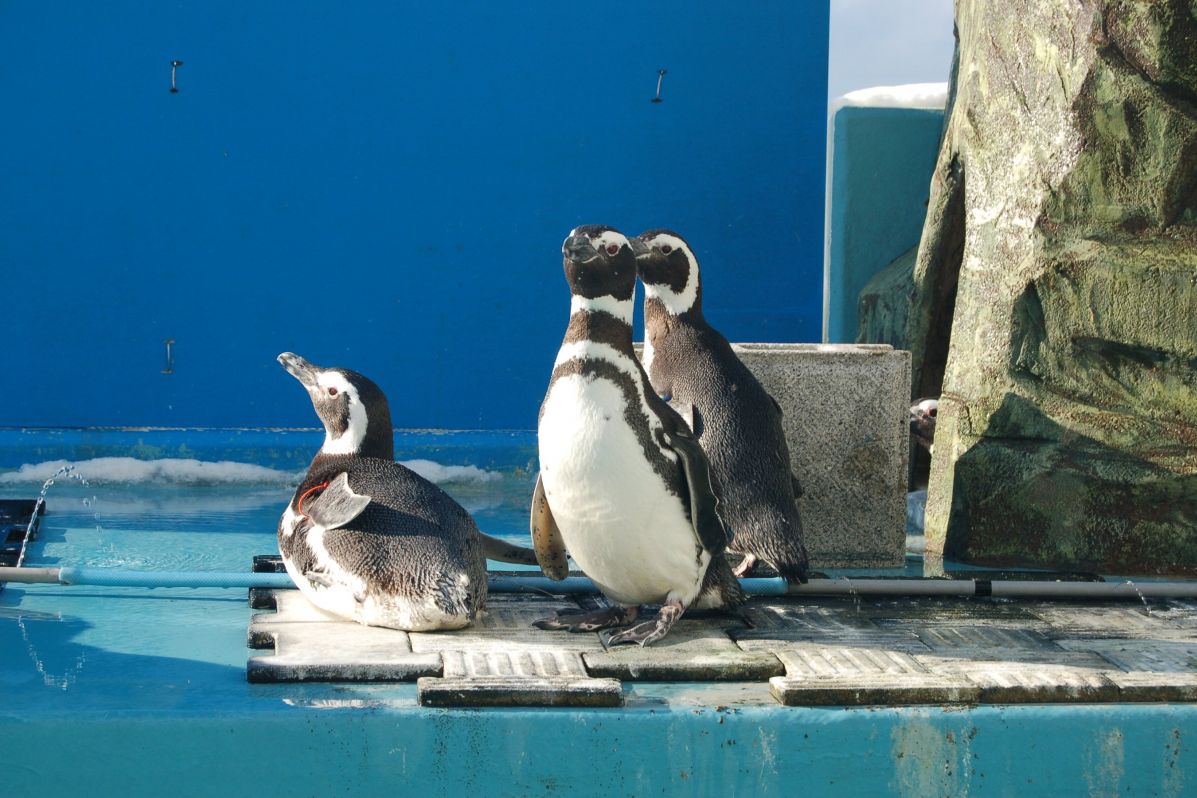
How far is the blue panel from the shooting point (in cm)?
744

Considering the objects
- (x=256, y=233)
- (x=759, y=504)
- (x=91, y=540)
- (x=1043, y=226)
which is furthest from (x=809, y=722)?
(x=256, y=233)

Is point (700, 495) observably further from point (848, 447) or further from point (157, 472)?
point (157, 472)

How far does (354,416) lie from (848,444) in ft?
5.61

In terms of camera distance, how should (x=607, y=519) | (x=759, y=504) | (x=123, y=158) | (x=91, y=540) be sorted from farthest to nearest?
1. (x=123, y=158)
2. (x=91, y=540)
3. (x=759, y=504)
4. (x=607, y=519)

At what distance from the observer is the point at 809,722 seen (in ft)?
9.25

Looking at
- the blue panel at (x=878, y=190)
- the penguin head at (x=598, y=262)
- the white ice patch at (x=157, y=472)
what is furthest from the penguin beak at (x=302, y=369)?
the blue panel at (x=878, y=190)

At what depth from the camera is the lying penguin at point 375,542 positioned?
3.25 metres

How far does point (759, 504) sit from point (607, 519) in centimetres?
75

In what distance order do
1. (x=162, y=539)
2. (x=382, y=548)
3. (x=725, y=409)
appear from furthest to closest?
(x=162, y=539) < (x=725, y=409) < (x=382, y=548)

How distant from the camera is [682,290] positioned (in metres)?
4.46

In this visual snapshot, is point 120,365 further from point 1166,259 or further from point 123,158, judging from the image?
point 1166,259

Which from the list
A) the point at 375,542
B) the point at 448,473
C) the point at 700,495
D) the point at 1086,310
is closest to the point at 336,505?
the point at 375,542

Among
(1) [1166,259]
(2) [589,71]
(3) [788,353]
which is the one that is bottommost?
(3) [788,353]

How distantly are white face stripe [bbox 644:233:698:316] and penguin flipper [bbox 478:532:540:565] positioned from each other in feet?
3.09
